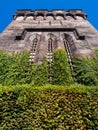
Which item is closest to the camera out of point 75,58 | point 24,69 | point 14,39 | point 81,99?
point 81,99

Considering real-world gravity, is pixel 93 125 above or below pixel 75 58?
below

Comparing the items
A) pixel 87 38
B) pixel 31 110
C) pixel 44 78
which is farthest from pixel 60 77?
pixel 87 38

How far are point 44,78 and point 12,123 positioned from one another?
4.46 m

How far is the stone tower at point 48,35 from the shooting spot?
56.6ft

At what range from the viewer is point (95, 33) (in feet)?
69.4

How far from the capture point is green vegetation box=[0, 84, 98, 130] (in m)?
8.30

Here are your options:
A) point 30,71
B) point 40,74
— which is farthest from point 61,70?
point 30,71

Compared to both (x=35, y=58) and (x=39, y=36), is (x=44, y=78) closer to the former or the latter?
(x=35, y=58)

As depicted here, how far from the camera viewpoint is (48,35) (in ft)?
68.5

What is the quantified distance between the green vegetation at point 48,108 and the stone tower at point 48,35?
20.5ft

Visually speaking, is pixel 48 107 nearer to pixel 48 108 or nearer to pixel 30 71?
pixel 48 108

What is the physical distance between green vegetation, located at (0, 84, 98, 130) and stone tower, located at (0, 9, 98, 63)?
626 cm

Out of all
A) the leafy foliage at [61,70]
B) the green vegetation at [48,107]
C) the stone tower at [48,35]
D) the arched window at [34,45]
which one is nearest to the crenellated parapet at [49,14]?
the stone tower at [48,35]

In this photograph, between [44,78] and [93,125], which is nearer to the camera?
[93,125]
